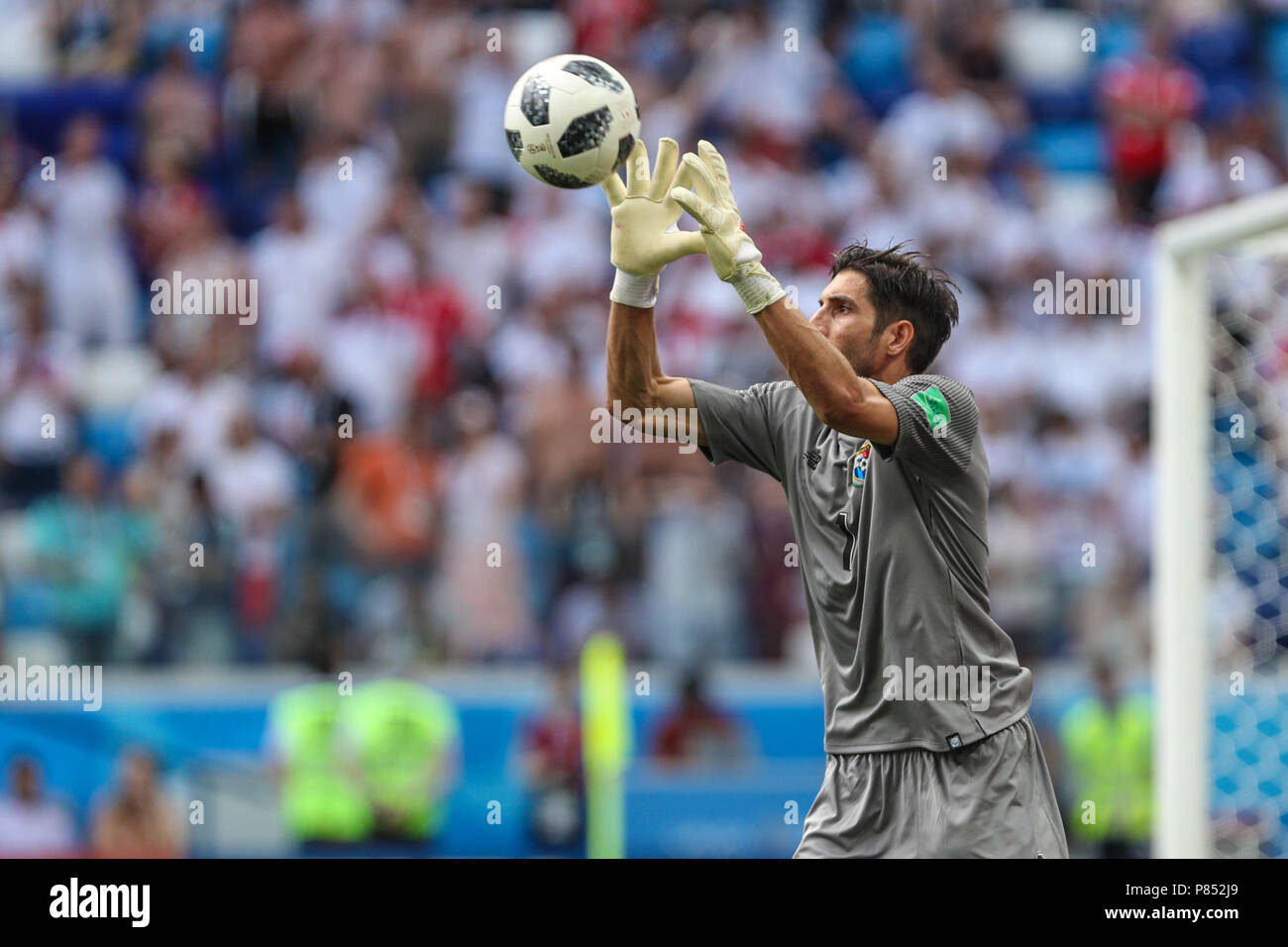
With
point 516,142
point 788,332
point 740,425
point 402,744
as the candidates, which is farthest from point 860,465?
point 402,744

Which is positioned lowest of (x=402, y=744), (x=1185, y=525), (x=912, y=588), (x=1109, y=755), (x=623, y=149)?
(x=1109, y=755)

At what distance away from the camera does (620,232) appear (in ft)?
16.6

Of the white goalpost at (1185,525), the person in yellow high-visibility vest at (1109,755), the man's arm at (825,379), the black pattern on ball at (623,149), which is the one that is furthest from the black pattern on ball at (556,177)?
the person in yellow high-visibility vest at (1109,755)

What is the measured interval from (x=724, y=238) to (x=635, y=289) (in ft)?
1.67

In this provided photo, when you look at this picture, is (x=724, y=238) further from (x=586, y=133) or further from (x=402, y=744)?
(x=402, y=744)

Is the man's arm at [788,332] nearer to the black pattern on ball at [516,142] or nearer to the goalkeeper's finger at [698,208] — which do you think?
the goalkeeper's finger at [698,208]

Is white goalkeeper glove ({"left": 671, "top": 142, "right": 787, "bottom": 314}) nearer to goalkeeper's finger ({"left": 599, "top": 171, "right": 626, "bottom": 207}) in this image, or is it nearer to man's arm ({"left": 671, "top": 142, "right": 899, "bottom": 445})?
man's arm ({"left": 671, "top": 142, "right": 899, "bottom": 445})

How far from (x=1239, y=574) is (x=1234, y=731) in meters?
0.83

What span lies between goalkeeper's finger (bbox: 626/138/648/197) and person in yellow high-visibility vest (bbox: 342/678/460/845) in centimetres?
537

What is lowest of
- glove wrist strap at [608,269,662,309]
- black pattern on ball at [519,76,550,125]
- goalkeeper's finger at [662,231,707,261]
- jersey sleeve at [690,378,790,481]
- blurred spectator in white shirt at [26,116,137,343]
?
jersey sleeve at [690,378,790,481]

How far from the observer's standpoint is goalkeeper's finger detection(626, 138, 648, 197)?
5051 millimetres

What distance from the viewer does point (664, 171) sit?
5.07 metres

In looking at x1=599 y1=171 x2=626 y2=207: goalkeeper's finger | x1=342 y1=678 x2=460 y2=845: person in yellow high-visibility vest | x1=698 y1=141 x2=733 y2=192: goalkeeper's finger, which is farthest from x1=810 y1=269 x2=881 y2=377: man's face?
x1=342 y1=678 x2=460 y2=845: person in yellow high-visibility vest

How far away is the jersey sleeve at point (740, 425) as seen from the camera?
17.7 feet
